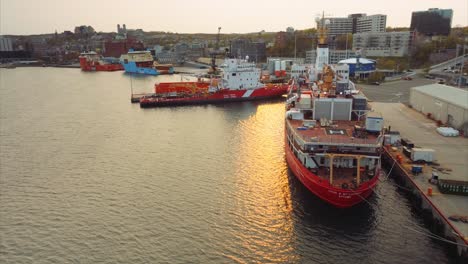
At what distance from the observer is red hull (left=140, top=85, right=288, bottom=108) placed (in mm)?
57281

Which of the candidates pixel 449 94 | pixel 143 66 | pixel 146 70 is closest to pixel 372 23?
pixel 146 70

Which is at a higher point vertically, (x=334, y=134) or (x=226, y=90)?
(x=226, y=90)

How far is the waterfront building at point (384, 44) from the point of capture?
99.1 metres

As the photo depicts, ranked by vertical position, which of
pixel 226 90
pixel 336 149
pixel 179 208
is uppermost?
pixel 226 90

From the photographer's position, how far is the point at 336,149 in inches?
878

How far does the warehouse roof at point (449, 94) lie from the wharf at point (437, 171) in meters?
2.84

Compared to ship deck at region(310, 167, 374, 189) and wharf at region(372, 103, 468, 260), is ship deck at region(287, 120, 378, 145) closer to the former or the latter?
ship deck at region(310, 167, 374, 189)

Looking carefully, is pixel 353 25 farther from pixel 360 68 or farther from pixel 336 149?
pixel 336 149

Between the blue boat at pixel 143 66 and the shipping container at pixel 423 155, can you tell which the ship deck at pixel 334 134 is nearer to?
the shipping container at pixel 423 155

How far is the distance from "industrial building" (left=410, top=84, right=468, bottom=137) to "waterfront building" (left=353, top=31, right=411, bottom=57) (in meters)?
64.1

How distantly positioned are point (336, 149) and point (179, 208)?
1077 centimetres

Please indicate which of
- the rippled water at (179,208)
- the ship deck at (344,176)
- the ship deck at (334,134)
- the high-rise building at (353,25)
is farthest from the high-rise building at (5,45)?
the ship deck at (344,176)

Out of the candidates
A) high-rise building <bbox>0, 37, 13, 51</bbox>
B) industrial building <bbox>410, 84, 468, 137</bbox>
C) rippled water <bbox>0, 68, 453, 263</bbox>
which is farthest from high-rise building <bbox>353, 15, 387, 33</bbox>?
high-rise building <bbox>0, 37, 13, 51</bbox>

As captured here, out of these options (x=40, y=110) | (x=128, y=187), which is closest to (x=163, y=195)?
(x=128, y=187)
